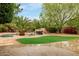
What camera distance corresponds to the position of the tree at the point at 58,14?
2035mm

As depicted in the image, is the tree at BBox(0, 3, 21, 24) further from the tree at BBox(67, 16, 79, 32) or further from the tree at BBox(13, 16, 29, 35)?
the tree at BBox(67, 16, 79, 32)

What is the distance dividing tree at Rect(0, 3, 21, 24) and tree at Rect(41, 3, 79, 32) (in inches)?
10.3

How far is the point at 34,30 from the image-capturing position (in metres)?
2.04

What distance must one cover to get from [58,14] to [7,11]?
0.48 m

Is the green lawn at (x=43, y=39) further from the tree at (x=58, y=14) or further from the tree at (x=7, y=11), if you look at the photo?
the tree at (x=7, y=11)

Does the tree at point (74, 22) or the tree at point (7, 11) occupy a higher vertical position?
the tree at point (7, 11)

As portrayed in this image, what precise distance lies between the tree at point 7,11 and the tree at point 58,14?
0.86ft

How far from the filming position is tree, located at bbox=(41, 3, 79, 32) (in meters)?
2.04

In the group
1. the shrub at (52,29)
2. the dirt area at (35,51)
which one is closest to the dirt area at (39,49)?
the dirt area at (35,51)

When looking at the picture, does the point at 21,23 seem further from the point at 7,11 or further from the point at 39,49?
the point at 39,49

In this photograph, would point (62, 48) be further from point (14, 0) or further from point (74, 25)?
point (14, 0)

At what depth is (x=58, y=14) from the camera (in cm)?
205

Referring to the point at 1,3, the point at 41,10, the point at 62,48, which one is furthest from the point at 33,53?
the point at 1,3

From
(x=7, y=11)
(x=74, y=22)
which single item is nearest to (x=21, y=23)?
(x=7, y=11)
